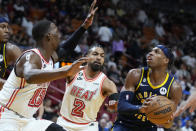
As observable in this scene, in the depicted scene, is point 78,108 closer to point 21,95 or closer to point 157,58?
point 157,58

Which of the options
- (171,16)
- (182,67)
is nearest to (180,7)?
(171,16)

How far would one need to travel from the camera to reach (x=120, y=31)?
14.6m

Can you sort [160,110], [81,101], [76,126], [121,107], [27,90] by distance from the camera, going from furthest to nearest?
[81,101] → [76,126] → [121,107] → [160,110] → [27,90]

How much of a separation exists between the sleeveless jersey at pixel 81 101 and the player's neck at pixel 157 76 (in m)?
0.88

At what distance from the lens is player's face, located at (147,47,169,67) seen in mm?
4825

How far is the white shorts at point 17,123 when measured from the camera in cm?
329

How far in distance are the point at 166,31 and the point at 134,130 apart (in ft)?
45.8

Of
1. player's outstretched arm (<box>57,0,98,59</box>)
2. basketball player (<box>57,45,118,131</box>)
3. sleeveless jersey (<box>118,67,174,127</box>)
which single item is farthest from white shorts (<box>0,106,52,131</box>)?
sleeveless jersey (<box>118,67,174,127</box>)

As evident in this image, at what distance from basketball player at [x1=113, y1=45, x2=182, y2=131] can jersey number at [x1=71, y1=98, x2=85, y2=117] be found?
23.5 inches

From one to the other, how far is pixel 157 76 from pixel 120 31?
9871mm

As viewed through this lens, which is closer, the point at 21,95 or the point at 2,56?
the point at 21,95


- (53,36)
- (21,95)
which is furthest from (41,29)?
(21,95)

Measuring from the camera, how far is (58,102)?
937 cm

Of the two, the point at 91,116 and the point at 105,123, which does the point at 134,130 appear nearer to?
the point at 91,116
